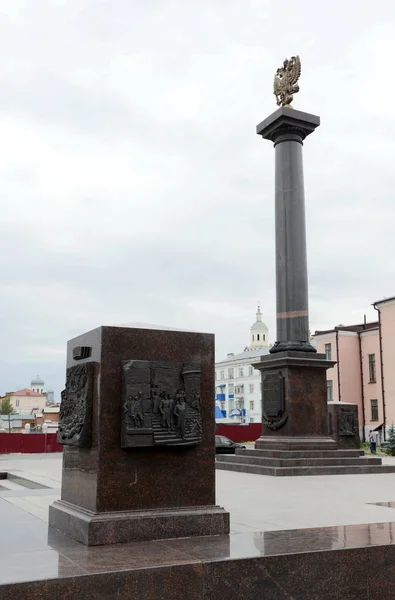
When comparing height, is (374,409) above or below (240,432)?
above

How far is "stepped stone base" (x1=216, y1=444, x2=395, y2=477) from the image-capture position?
13.2m

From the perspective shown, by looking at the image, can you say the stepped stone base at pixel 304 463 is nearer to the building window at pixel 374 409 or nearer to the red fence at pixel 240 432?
the red fence at pixel 240 432

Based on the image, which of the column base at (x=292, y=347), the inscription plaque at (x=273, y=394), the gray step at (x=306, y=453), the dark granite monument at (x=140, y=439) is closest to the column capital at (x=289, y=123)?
the column base at (x=292, y=347)

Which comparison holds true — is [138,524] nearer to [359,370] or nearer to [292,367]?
[292,367]

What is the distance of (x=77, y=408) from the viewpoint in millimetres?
6172

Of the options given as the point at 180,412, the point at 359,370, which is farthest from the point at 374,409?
the point at 180,412

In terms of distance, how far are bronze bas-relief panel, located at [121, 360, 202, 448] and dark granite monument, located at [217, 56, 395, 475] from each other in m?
7.39

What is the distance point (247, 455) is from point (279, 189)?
6215 millimetres

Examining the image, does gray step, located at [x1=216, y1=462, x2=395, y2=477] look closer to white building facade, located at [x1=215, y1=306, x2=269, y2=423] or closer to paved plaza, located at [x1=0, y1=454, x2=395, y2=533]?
paved plaza, located at [x1=0, y1=454, x2=395, y2=533]

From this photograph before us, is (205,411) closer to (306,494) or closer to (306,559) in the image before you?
(306,559)

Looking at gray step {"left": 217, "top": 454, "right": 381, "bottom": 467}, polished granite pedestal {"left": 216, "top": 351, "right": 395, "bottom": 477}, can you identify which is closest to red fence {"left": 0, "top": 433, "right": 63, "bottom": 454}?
gray step {"left": 217, "top": 454, "right": 381, "bottom": 467}

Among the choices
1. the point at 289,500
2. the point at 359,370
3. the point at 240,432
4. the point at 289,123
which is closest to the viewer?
the point at 289,500

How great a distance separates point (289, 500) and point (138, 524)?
360 centimetres

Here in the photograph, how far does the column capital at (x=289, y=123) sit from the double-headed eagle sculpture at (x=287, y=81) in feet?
1.77
